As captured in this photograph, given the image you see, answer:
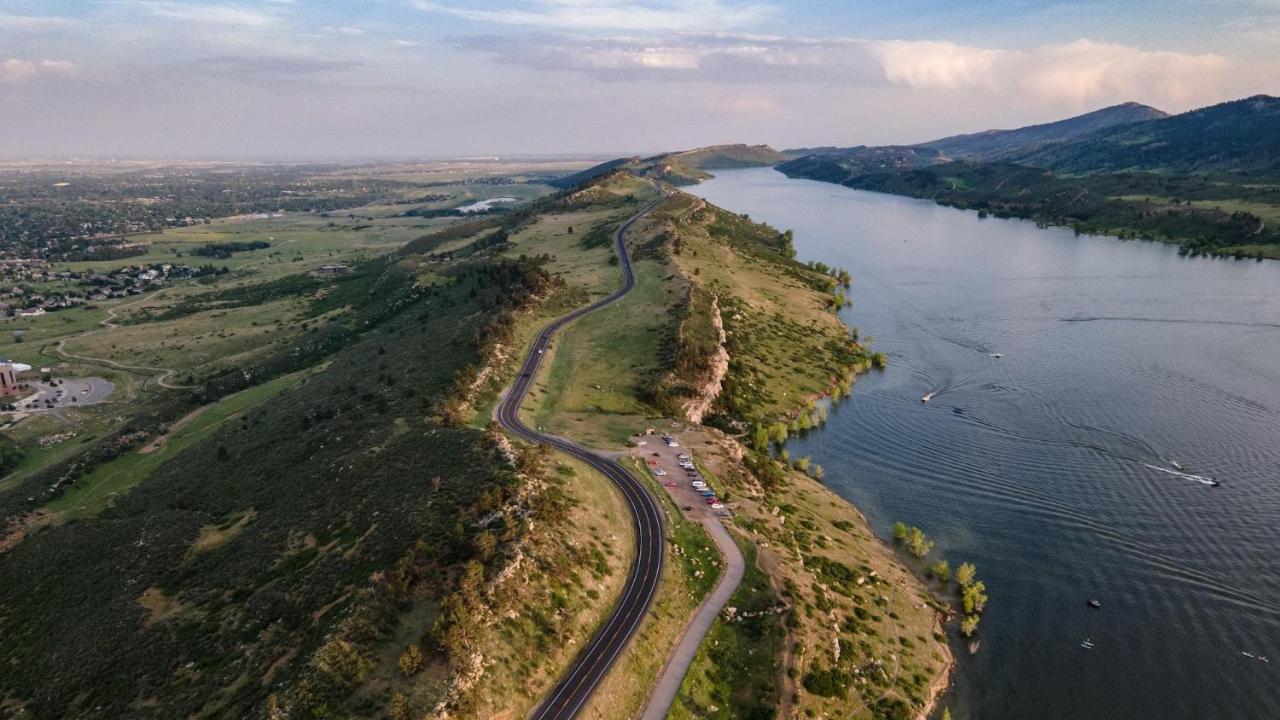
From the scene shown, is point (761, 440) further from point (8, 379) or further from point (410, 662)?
point (8, 379)

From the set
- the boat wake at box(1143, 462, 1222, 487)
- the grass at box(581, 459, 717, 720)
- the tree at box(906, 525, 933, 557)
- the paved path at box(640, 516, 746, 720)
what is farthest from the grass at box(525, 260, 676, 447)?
the boat wake at box(1143, 462, 1222, 487)

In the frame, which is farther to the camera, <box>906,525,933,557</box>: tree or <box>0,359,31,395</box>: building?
<box>0,359,31,395</box>: building

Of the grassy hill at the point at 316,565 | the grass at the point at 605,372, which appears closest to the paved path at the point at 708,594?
the grassy hill at the point at 316,565

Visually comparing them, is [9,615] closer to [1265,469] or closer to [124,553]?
[124,553]

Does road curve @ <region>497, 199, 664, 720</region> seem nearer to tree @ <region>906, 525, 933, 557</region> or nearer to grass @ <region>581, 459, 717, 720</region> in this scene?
grass @ <region>581, 459, 717, 720</region>

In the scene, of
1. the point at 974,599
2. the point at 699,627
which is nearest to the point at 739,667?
the point at 699,627
